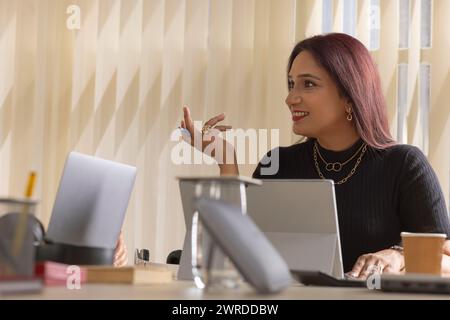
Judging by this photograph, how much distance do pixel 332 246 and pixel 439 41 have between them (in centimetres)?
174

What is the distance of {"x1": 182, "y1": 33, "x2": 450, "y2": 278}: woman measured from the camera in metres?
2.31

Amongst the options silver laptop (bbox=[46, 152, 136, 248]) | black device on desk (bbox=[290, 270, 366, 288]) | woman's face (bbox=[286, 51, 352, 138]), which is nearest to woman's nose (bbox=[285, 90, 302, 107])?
woman's face (bbox=[286, 51, 352, 138])

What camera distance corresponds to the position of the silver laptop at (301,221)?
5.13 ft

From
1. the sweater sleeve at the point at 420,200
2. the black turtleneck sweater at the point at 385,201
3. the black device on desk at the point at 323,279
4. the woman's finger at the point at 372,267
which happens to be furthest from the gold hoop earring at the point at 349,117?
the black device on desk at the point at 323,279

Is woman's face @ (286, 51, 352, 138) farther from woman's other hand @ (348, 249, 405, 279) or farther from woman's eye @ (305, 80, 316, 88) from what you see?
woman's other hand @ (348, 249, 405, 279)

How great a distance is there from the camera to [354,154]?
2.49 meters

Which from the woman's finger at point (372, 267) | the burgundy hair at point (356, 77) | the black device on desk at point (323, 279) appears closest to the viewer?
the black device on desk at point (323, 279)

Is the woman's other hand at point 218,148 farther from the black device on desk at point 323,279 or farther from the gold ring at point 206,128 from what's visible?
the black device on desk at point 323,279

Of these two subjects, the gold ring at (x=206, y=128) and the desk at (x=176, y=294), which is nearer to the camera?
the desk at (x=176, y=294)

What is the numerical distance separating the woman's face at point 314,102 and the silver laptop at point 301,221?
917mm

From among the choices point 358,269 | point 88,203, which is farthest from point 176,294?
point 358,269

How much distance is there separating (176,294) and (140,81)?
8.08 feet

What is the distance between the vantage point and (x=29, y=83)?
3.47 metres
